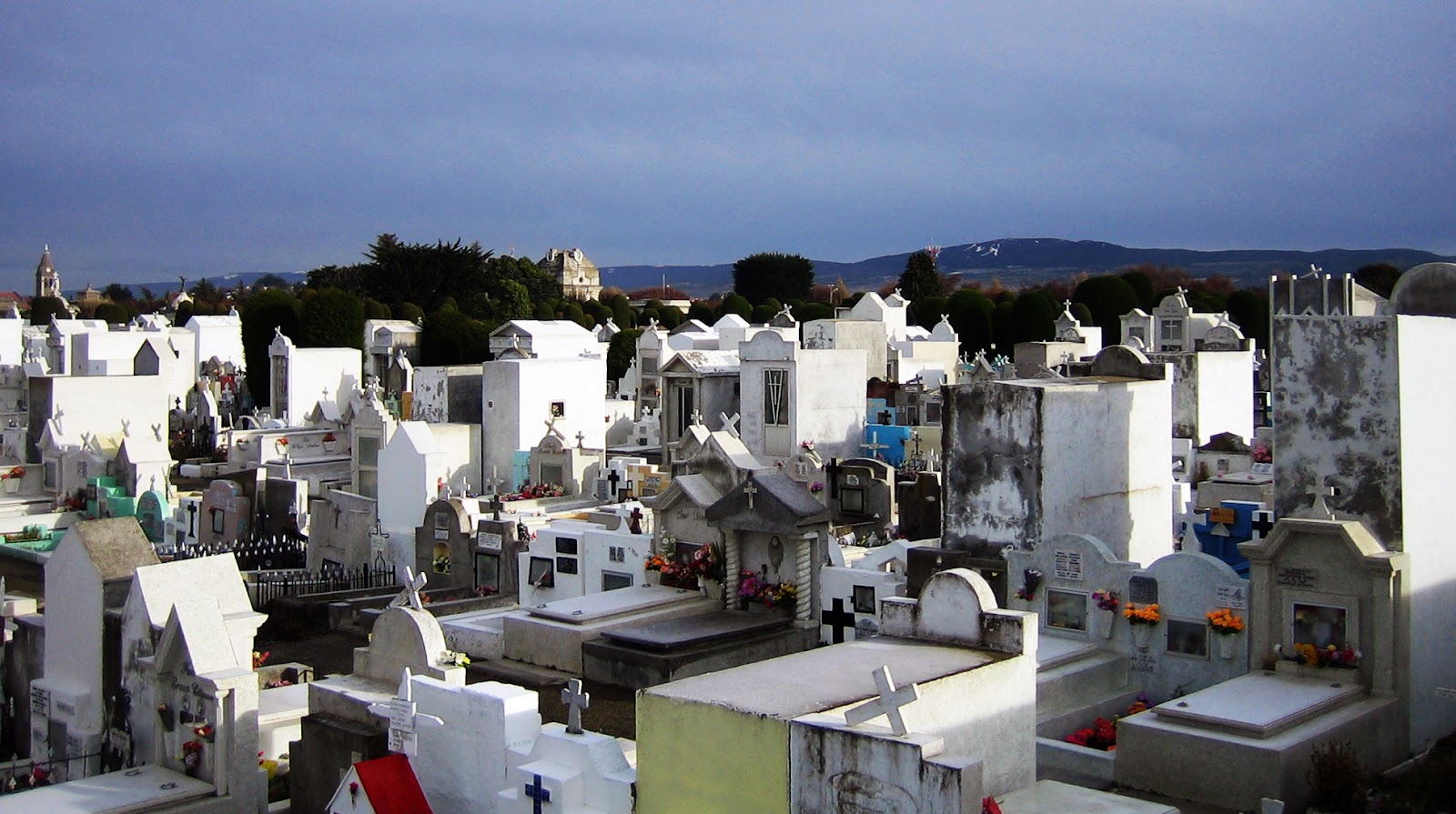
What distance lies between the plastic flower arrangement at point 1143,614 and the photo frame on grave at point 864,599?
2672 mm

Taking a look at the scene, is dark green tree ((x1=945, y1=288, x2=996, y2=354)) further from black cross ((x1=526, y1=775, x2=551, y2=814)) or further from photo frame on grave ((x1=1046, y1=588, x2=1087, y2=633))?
black cross ((x1=526, y1=775, x2=551, y2=814))

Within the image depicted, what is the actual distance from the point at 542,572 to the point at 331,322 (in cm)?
2980

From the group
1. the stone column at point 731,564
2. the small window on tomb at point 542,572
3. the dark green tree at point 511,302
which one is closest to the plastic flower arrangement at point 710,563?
the stone column at point 731,564

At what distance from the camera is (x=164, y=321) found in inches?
1816

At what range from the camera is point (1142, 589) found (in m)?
12.2

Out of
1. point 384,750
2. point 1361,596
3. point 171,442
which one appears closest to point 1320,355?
point 1361,596

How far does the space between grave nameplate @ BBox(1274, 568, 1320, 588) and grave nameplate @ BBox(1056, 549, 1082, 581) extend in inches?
72.2

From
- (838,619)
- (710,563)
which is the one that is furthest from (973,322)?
(838,619)

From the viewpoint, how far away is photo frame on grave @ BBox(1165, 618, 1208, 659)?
1191cm

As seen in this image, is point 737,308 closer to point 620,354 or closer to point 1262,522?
point 620,354

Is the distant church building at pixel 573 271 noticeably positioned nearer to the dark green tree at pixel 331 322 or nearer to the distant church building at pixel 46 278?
the distant church building at pixel 46 278

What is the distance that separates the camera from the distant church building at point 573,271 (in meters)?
111

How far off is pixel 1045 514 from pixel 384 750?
719 cm

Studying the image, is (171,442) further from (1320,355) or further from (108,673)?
(1320,355)
